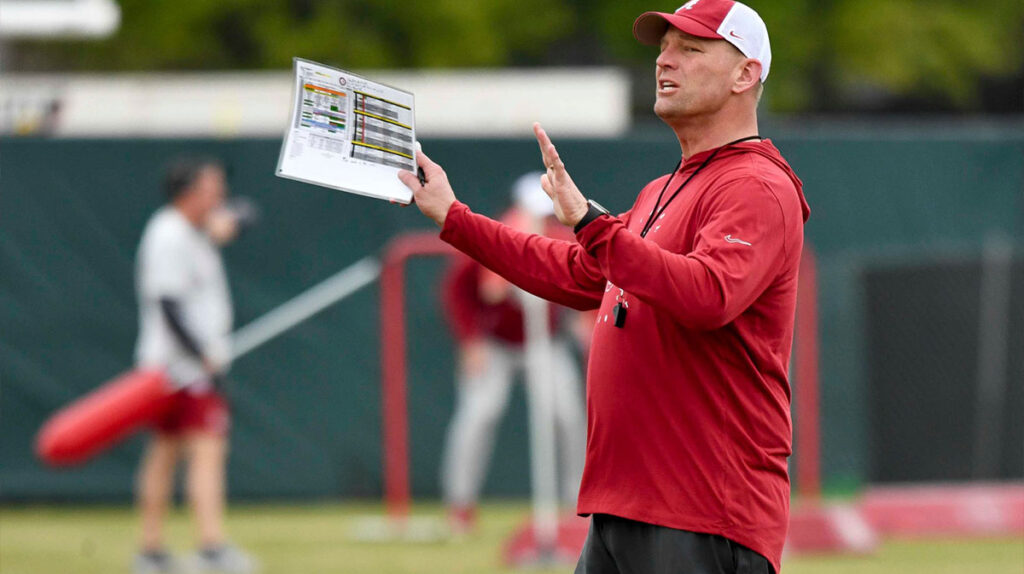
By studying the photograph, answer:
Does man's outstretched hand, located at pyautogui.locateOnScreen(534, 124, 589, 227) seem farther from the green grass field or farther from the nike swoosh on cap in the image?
the green grass field

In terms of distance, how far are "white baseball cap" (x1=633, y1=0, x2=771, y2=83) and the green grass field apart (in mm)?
4418

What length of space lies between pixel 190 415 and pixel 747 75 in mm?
4605

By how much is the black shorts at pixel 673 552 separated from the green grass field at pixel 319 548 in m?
4.09

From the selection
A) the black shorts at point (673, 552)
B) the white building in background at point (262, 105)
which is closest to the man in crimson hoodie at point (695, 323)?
the black shorts at point (673, 552)

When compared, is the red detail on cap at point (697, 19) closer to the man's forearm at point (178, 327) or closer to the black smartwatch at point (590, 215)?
the black smartwatch at point (590, 215)

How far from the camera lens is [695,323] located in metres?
3.16

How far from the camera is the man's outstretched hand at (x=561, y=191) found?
3.25m

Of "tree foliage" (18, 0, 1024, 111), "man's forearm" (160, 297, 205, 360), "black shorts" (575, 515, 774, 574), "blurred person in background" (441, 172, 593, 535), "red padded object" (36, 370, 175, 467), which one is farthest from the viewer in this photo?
"tree foliage" (18, 0, 1024, 111)

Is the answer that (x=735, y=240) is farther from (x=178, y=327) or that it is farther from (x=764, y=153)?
(x=178, y=327)

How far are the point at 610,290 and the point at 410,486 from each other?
6691 mm

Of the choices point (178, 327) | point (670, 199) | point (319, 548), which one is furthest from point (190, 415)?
point (670, 199)

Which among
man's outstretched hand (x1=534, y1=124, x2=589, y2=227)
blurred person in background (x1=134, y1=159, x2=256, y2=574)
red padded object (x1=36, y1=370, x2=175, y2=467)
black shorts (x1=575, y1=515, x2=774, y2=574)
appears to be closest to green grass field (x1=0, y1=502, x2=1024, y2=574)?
blurred person in background (x1=134, y1=159, x2=256, y2=574)

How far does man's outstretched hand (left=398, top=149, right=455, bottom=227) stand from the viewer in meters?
3.53

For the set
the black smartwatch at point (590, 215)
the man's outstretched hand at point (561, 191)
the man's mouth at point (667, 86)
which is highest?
the man's mouth at point (667, 86)
